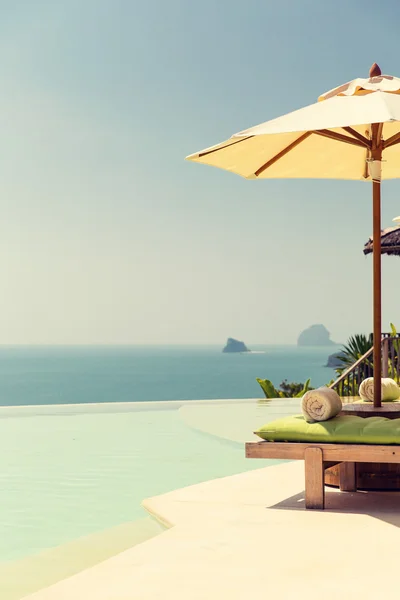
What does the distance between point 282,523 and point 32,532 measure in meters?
1.69

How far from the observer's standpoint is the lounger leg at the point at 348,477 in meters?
5.73

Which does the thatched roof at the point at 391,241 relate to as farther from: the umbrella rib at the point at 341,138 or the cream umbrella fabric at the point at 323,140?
the umbrella rib at the point at 341,138

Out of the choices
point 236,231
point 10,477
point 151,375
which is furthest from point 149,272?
point 10,477

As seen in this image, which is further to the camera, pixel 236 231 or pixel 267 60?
pixel 236 231

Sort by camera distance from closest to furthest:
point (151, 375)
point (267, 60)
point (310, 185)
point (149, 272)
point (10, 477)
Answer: point (10, 477) < point (267, 60) < point (310, 185) < point (149, 272) < point (151, 375)

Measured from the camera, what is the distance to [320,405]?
17.2 feet

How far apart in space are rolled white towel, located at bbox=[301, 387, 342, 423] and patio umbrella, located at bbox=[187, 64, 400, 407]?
66 centimetres

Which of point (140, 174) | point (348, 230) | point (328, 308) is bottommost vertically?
point (328, 308)

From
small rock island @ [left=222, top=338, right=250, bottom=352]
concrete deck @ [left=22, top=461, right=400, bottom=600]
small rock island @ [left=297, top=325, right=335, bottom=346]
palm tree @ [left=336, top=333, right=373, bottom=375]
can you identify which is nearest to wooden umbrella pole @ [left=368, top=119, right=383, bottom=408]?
concrete deck @ [left=22, top=461, right=400, bottom=600]

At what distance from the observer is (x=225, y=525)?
15.5ft

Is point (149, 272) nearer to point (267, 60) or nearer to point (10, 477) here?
point (267, 60)

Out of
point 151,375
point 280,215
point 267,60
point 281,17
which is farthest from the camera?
point 151,375

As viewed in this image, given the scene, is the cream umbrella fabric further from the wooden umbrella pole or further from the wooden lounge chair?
the wooden lounge chair

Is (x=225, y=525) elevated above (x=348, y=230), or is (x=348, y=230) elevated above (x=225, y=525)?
(x=348, y=230)
